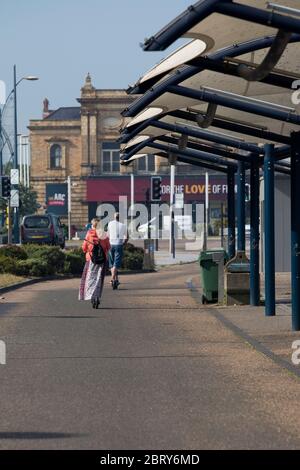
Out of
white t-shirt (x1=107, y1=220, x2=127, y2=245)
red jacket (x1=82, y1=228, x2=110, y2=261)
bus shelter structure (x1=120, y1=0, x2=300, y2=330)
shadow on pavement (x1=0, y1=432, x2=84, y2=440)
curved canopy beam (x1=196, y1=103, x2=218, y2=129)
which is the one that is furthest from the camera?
white t-shirt (x1=107, y1=220, x2=127, y2=245)

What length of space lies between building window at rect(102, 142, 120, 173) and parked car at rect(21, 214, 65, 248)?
48.5 m

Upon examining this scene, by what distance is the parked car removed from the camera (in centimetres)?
5547

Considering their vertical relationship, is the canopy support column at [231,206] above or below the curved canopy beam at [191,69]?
below

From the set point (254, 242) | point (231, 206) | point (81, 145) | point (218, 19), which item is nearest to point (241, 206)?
point (231, 206)

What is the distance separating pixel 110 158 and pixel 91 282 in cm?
8395

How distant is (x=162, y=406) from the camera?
10.5 meters

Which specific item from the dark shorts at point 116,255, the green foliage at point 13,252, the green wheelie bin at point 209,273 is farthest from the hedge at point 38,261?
the green wheelie bin at point 209,273

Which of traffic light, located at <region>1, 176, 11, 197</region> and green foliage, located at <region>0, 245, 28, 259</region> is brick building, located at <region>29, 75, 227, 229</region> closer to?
traffic light, located at <region>1, 176, 11, 197</region>

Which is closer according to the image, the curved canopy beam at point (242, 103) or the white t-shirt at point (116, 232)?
the curved canopy beam at point (242, 103)

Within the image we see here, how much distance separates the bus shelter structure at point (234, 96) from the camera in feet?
38.1

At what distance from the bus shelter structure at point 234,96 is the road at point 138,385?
262 centimetres

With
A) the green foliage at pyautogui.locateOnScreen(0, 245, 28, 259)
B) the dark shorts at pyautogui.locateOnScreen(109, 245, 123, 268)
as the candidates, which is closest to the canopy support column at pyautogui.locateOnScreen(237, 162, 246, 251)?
the dark shorts at pyautogui.locateOnScreen(109, 245, 123, 268)

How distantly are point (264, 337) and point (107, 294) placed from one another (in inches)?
416

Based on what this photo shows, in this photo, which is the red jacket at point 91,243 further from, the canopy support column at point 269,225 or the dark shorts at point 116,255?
the dark shorts at point 116,255
